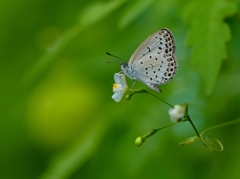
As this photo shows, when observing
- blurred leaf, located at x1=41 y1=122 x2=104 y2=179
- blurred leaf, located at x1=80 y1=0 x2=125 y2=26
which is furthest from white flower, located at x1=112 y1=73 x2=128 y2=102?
blurred leaf, located at x1=41 y1=122 x2=104 y2=179

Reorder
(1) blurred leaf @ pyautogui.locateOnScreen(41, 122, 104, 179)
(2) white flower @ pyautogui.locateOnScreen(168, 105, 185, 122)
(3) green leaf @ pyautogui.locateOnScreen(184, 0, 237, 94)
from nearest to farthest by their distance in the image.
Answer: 1. (2) white flower @ pyautogui.locateOnScreen(168, 105, 185, 122)
2. (3) green leaf @ pyautogui.locateOnScreen(184, 0, 237, 94)
3. (1) blurred leaf @ pyautogui.locateOnScreen(41, 122, 104, 179)

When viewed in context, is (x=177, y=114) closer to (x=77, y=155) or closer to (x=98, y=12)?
(x=98, y=12)

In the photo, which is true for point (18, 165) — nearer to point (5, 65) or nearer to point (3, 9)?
point (5, 65)

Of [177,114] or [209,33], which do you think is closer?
[177,114]

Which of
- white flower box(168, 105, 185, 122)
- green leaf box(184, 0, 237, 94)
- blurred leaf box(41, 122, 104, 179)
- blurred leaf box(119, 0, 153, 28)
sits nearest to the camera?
white flower box(168, 105, 185, 122)

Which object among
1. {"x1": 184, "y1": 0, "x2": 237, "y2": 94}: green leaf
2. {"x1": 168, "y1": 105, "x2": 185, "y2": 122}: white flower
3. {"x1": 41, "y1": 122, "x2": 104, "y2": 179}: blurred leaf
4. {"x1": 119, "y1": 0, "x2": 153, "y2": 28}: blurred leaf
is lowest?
{"x1": 41, "y1": 122, "x2": 104, "y2": 179}: blurred leaf

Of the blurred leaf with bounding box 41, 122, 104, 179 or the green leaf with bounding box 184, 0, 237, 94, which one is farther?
the blurred leaf with bounding box 41, 122, 104, 179

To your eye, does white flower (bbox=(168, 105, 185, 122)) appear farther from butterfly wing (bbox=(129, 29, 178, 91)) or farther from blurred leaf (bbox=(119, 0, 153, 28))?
blurred leaf (bbox=(119, 0, 153, 28))

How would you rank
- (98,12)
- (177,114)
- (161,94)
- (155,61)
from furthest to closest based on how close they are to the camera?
(161,94)
(98,12)
(155,61)
(177,114)

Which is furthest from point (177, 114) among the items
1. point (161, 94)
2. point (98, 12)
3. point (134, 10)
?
point (161, 94)
